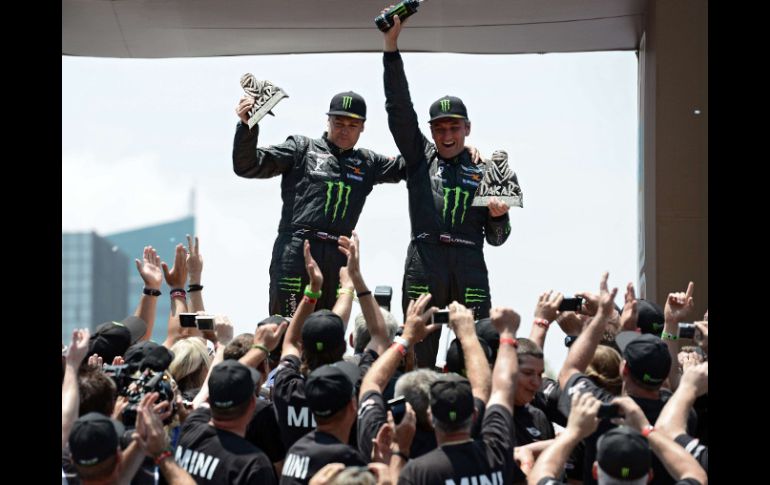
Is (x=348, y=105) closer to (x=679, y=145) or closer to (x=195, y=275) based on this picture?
(x=195, y=275)

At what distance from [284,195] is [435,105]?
3.81ft

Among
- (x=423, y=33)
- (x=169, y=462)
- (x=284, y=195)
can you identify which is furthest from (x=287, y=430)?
(x=423, y=33)

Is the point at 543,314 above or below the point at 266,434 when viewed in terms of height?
above

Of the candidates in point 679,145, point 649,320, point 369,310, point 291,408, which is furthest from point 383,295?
point 679,145

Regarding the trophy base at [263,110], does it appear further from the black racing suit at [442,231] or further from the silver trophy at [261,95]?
the black racing suit at [442,231]

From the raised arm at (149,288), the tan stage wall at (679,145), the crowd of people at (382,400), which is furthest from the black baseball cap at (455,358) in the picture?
the tan stage wall at (679,145)

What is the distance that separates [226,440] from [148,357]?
2.82 ft

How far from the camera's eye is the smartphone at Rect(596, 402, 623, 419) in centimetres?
444

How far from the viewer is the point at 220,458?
4586 mm

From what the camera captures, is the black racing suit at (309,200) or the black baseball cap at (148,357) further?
the black racing suit at (309,200)

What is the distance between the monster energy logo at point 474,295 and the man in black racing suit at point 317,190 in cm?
83

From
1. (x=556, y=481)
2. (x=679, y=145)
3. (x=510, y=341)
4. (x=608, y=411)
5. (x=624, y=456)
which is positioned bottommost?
(x=556, y=481)

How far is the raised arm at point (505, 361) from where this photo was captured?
4648 mm
